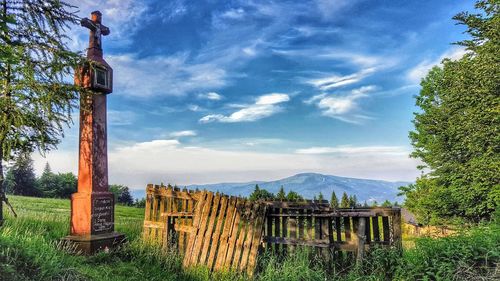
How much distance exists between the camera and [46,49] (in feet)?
29.9

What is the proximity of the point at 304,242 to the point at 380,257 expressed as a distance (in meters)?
1.54

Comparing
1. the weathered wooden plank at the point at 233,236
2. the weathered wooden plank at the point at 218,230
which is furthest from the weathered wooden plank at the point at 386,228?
the weathered wooden plank at the point at 218,230

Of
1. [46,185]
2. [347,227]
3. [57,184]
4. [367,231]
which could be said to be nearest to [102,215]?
[347,227]

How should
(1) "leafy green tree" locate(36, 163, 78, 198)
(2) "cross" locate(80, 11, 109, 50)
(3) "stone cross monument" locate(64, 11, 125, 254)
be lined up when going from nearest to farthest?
(3) "stone cross monument" locate(64, 11, 125, 254) < (2) "cross" locate(80, 11, 109, 50) < (1) "leafy green tree" locate(36, 163, 78, 198)

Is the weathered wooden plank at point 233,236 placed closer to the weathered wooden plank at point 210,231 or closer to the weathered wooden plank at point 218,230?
the weathered wooden plank at point 218,230

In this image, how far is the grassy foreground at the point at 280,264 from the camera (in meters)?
5.04

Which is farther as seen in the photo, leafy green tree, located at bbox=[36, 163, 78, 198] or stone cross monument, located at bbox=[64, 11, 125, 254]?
leafy green tree, located at bbox=[36, 163, 78, 198]

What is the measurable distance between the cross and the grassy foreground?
4765 millimetres

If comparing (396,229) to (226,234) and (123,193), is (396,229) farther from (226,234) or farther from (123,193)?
(123,193)

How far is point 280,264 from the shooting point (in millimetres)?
6902

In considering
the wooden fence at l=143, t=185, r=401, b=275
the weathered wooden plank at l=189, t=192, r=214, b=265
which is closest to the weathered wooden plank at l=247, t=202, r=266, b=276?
the wooden fence at l=143, t=185, r=401, b=275

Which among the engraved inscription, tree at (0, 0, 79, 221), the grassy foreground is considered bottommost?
the grassy foreground

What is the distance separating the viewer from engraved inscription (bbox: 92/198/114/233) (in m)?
8.77

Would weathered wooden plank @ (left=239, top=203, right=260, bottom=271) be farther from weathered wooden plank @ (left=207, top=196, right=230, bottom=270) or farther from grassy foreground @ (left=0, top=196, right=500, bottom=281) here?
weathered wooden plank @ (left=207, top=196, right=230, bottom=270)
